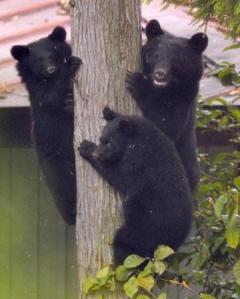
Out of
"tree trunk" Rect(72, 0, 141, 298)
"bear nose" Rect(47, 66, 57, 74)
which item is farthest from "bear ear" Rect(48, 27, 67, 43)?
"tree trunk" Rect(72, 0, 141, 298)

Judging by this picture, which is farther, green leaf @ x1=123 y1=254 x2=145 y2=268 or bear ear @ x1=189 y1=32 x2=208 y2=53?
bear ear @ x1=189 y1=32 x2=208 y2=53

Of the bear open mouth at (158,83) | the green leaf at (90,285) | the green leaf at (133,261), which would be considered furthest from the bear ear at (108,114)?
the green leaf at (90,285)

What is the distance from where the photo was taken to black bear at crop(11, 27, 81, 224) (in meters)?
6.18

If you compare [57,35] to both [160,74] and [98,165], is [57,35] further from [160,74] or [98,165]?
[98,165]

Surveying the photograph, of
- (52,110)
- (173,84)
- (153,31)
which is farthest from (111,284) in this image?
(153,31)

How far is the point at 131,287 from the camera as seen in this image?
487 cm

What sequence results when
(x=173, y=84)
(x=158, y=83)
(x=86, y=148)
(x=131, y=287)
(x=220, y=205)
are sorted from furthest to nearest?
(x=173, y=84)
(x=158, y=83)
(x=86, y=148)
(x=131, y=287)
(x=220, y=205)

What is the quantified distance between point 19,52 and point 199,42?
1.23 metres

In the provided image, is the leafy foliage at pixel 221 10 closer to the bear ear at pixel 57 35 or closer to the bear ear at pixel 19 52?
the bear ear at pixel 57 35

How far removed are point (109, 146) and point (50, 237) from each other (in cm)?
289

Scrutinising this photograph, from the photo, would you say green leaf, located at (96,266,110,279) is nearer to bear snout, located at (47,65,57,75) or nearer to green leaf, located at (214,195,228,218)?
green leaf, located at (214,195,228,218)

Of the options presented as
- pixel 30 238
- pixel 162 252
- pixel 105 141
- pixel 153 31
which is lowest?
pixel 30 238

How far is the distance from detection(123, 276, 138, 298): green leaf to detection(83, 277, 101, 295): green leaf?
218 mm

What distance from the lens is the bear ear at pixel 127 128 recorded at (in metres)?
5.32
